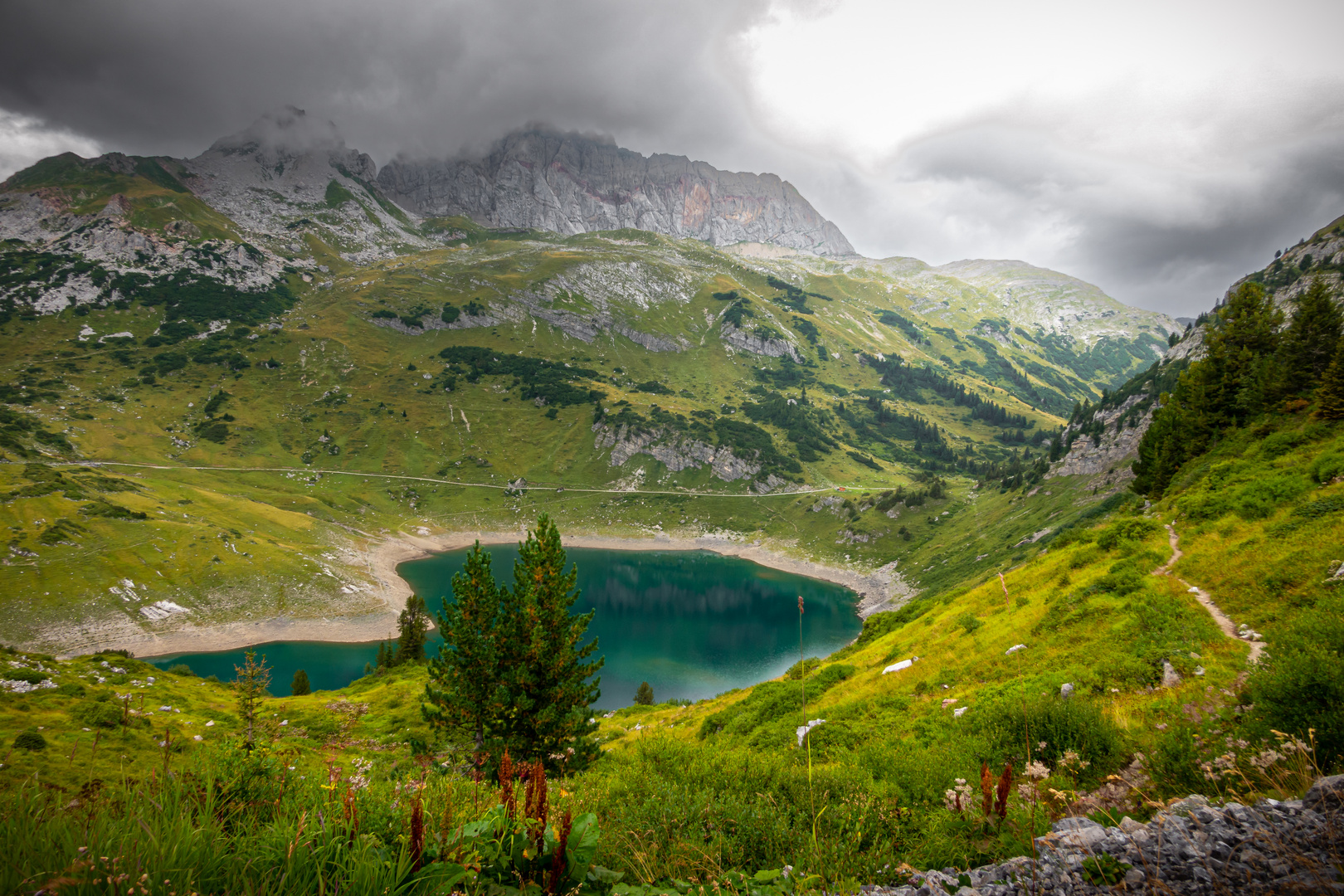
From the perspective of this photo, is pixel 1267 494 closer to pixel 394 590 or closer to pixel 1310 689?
pixel 1310 689

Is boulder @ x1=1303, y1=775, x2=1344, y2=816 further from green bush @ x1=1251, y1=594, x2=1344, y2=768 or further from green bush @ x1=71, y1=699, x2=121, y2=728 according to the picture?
green bush @ x1=71, y1=699, x2=121, y2=728

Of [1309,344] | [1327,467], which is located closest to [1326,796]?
[1327,467]

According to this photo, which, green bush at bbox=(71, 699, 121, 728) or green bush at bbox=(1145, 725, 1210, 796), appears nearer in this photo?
green bush at bbox=(1145, 725, 1210, 796)

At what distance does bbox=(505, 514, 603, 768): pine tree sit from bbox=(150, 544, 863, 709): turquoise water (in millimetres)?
35788

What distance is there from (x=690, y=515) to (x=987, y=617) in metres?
147

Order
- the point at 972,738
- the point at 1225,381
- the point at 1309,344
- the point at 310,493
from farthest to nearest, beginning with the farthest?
1. the point at 310,493
2. the point at 1225,381
3. the point at 1309,344
4. the point at 972,738

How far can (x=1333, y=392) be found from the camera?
18656 mm

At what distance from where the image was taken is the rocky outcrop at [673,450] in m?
185

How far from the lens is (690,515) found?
537ft

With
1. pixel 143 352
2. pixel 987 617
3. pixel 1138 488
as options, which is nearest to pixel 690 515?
pixel 1138 488

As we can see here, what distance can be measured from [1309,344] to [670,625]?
87313 millimetres

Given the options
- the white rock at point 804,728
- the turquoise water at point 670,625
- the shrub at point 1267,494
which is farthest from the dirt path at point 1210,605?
the turquoise water at point 670,625

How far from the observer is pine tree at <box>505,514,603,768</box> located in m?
15.5

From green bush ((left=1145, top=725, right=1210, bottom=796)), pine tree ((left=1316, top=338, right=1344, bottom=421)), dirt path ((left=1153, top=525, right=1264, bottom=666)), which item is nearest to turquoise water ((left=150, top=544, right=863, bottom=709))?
dirt path ((left=1153, top=525, right=1264, bottom=666))
